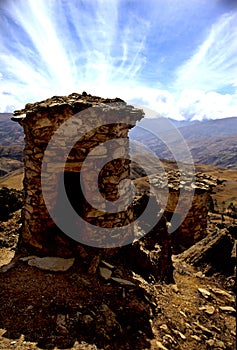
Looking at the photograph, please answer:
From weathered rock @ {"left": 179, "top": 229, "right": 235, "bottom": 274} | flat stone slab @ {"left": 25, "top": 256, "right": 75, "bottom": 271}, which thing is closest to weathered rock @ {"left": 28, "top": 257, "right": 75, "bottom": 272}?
flat stone slab @ {"left": 25, "top": 256, "right": 75, "bottom": 271}

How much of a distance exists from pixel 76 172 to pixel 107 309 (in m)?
3.33

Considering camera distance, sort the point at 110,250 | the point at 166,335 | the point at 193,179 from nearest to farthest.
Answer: the point at 166,335 → the point at 110,250 → the point at 193,179

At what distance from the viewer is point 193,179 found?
43.6 feet

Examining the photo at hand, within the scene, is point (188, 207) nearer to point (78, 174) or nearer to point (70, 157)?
point (78, 174)

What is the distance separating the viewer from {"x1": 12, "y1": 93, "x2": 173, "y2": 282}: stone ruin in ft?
21.5

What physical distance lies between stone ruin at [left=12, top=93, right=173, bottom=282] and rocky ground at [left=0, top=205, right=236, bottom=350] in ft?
1.64

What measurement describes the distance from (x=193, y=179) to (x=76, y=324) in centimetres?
980

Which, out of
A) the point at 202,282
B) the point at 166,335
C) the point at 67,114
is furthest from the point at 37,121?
the point at 202,282

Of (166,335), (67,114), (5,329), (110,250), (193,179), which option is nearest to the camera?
(5,329)

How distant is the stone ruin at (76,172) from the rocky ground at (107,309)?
1.64ft

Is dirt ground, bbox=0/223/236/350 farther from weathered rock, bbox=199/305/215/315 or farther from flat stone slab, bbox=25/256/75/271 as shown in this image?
flat stone slab, bbox=25/256/75/271

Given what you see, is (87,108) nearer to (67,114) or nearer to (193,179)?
(67,114)

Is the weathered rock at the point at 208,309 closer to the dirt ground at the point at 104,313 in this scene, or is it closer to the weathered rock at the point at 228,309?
the dirt ground at the point at 104,313

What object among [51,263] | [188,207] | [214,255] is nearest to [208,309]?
[214,255]
